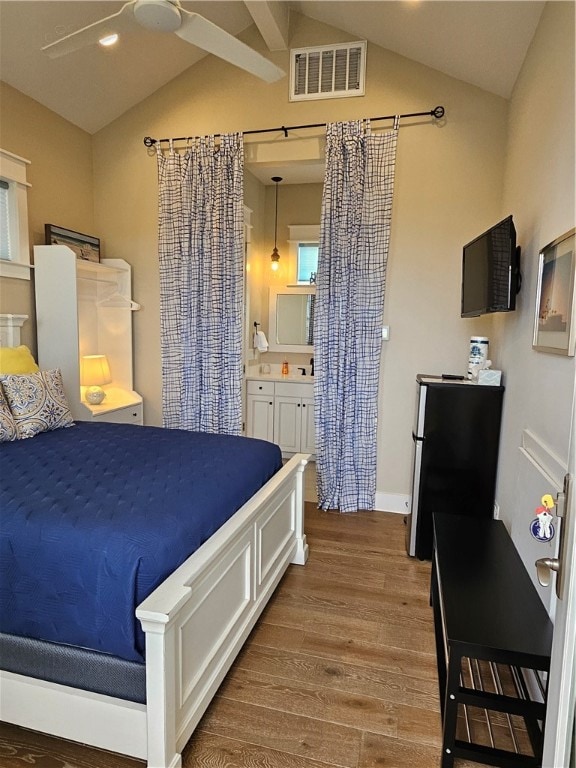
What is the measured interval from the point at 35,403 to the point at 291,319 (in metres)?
3.15

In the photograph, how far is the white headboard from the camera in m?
3.26

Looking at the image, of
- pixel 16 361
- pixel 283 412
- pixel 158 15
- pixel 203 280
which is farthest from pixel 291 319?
pixel 158 15

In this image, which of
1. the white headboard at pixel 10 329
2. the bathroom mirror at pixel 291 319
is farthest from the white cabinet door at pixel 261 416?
the white headboard at pixel 10 329

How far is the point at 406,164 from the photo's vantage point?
3414 millimetres

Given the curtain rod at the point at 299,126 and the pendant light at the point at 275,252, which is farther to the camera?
the pendant light at the point at 275,252

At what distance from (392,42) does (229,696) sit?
394 centimetres

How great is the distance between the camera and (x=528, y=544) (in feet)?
6.17

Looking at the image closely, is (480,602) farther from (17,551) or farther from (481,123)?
(481,123)

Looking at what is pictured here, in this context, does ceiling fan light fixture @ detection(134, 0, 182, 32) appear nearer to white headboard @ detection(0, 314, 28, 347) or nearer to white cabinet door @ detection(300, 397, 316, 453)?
white headboard @ detection(0, 314, 28, 347)

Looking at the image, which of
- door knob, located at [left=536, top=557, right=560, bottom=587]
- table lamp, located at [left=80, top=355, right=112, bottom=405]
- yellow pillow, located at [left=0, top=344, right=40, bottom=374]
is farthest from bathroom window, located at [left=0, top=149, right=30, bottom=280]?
door knob, located at [left=536, top=557, right=560, bottom=587]

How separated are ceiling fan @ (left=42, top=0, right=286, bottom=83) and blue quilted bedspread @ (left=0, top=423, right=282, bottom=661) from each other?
1960mm

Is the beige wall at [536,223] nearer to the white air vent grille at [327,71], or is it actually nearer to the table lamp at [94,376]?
the white air vent grille at [327,71]

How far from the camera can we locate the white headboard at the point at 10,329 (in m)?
3.26

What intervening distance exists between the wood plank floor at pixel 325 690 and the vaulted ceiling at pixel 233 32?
291cm
